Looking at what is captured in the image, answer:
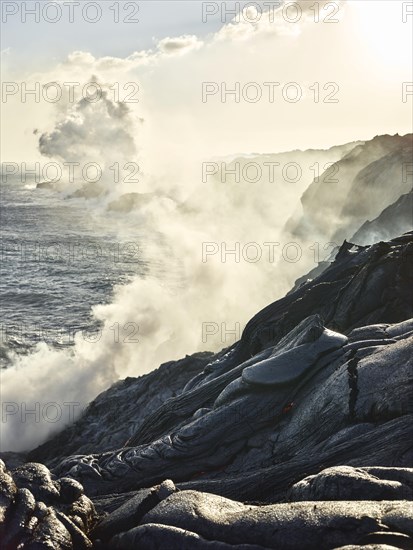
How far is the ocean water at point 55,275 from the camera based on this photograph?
2928 inches

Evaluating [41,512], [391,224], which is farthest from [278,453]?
[391,224]

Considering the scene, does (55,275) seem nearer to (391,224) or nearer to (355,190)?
(355,190)

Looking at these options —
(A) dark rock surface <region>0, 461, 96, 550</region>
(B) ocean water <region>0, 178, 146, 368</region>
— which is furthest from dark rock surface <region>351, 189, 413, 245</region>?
(A) dark rock surface <region>0, 461, 96, 550</region>

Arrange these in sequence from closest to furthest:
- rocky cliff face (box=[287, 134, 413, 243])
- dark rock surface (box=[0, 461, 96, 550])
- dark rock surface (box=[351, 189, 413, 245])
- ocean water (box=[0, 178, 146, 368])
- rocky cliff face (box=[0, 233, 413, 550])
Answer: rocky cliff face (box=[0, 233, 413, 550]) → dark rock surface (box=[0, 461, 96, 550]) → dark rock surface (box=[351, 189, 413, 245]) → ocean water (box=[0, 178, 146, 368]) → rocky cliff face (box=[287, 134, 413, 243])

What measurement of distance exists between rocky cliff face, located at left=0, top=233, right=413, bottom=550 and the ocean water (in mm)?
41634

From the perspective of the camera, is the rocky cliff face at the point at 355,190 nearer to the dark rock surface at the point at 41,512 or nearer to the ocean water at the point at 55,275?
the ocean water at the point at 55,275

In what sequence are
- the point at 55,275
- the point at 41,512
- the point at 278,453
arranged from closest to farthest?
the point at 41,512, the point at 278,453, the point at 55,275

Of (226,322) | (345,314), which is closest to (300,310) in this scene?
(345,314)

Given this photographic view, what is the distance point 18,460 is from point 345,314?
24340 mm

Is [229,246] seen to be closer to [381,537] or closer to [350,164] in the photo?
[350,164]

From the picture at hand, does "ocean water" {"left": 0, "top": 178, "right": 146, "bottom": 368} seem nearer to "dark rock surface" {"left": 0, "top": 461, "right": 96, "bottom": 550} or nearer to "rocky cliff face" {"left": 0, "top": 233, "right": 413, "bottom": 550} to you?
"rocky cliff face" {"left": 0, "top": 233, "right": 413, "bottom": 550}

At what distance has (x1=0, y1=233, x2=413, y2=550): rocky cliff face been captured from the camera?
12.0 meters

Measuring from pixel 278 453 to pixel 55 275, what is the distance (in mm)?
90644

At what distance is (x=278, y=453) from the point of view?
19.2 m
